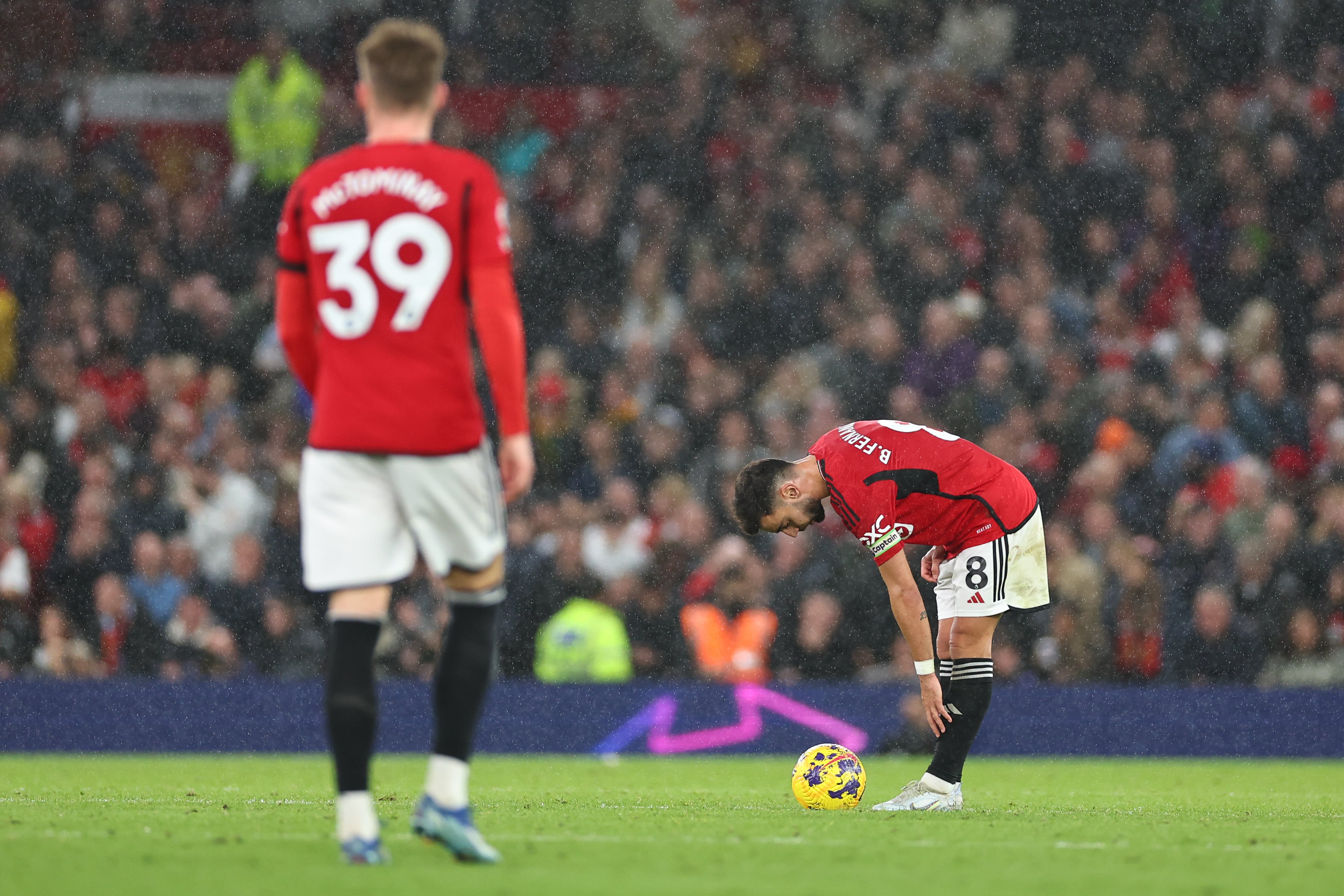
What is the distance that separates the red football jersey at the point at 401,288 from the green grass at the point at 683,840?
125 centimetres

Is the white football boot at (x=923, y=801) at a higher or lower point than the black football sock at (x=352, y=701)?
lower

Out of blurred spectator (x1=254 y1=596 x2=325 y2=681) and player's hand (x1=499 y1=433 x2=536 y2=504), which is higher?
player's hand (x1=499 y1=433 x2=536 y2=504)

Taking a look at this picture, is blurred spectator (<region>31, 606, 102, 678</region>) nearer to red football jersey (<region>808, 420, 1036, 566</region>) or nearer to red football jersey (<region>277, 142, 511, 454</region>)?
red football jersey (<region>808, 420, 1036, 566</region>)

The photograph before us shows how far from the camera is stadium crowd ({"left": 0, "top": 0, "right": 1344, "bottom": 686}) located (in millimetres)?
14039

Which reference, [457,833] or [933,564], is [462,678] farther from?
[933,564]

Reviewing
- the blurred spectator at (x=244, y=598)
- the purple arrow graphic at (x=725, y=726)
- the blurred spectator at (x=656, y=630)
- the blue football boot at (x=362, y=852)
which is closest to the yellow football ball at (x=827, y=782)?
the blue football boot at (x=362, y=852)

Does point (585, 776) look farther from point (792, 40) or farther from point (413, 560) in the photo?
point (792, 40)

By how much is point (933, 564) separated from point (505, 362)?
12.4 feet

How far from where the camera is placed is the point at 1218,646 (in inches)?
540

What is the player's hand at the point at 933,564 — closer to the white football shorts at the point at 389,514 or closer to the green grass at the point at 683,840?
the green grass at the point at 683,840

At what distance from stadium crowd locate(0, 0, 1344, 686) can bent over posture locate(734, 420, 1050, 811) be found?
5615mm

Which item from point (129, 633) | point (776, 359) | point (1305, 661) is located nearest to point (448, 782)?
point (129, 633)

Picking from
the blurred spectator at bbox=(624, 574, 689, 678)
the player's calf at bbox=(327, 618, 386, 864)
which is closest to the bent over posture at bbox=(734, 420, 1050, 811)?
the player's calf at bbox=(327, 618, 386, 864)

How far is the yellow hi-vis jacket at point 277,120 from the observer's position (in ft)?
59.3
